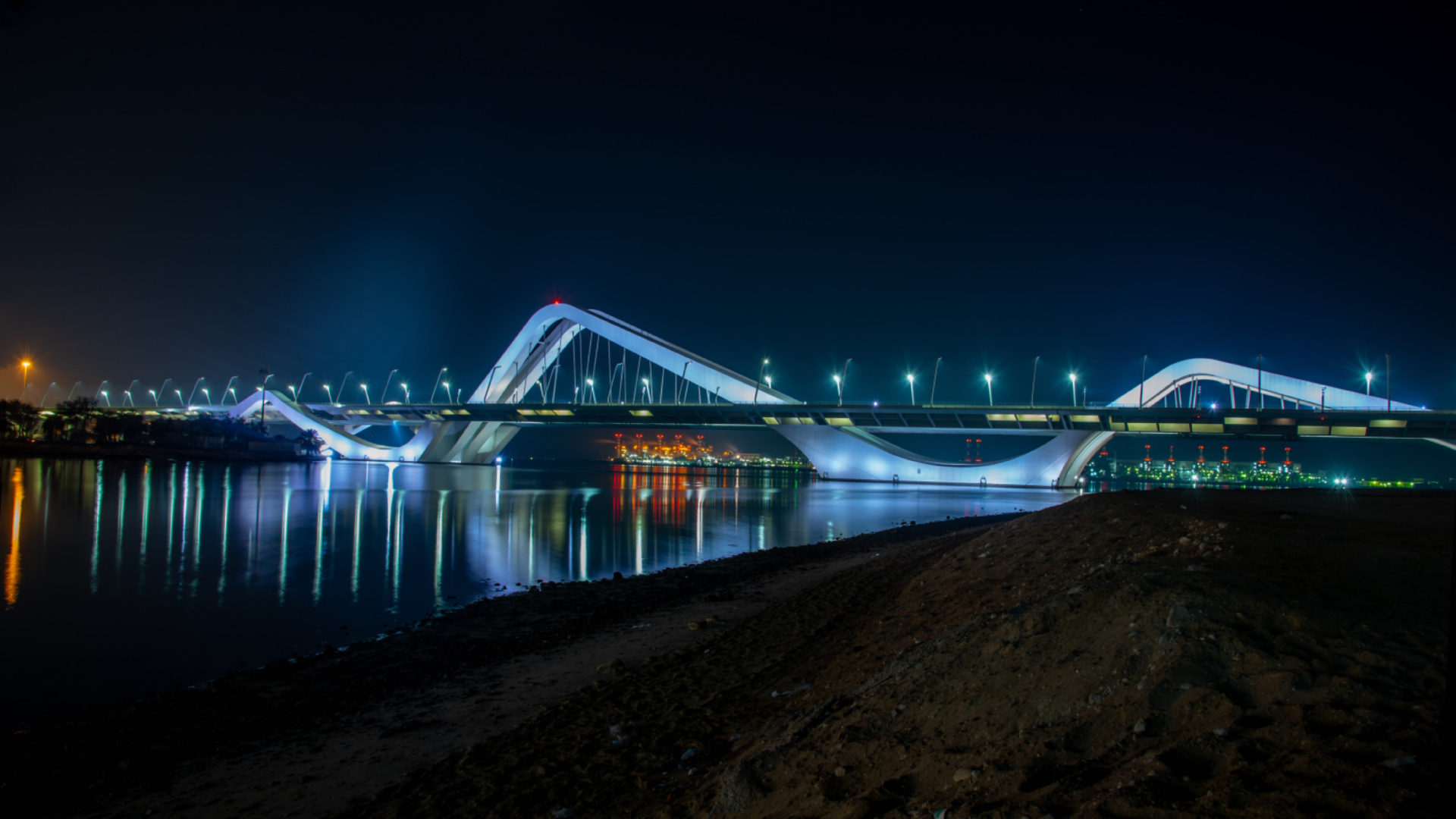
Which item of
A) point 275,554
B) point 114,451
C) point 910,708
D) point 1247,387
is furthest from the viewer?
point 114,451

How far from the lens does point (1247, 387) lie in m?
53.2

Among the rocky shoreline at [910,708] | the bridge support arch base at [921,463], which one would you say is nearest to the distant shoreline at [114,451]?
the bridge support arch base at [921,463]

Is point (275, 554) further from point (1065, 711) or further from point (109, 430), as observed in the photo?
point (109, 430)

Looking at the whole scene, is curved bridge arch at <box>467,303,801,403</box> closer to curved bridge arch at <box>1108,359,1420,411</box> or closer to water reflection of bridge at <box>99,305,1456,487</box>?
water reflection of bridge at <box>99,305,1456,487</box>

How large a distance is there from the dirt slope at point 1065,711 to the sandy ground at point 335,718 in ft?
2.20

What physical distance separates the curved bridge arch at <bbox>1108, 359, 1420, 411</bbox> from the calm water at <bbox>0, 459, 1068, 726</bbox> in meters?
25.1

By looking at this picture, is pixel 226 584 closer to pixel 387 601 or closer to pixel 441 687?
pixel 387 601

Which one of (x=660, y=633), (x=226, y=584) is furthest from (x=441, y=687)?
(x=226, y=584)

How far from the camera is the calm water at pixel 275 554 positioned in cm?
853

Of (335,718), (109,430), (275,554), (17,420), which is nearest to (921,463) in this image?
(275,554)

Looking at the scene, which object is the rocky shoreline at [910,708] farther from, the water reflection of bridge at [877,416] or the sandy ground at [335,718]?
the water reflection of bridge at [877,416]

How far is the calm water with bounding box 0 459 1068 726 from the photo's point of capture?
853 centimetres

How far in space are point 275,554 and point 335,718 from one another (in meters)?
12.1

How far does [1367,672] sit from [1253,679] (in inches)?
20.3
